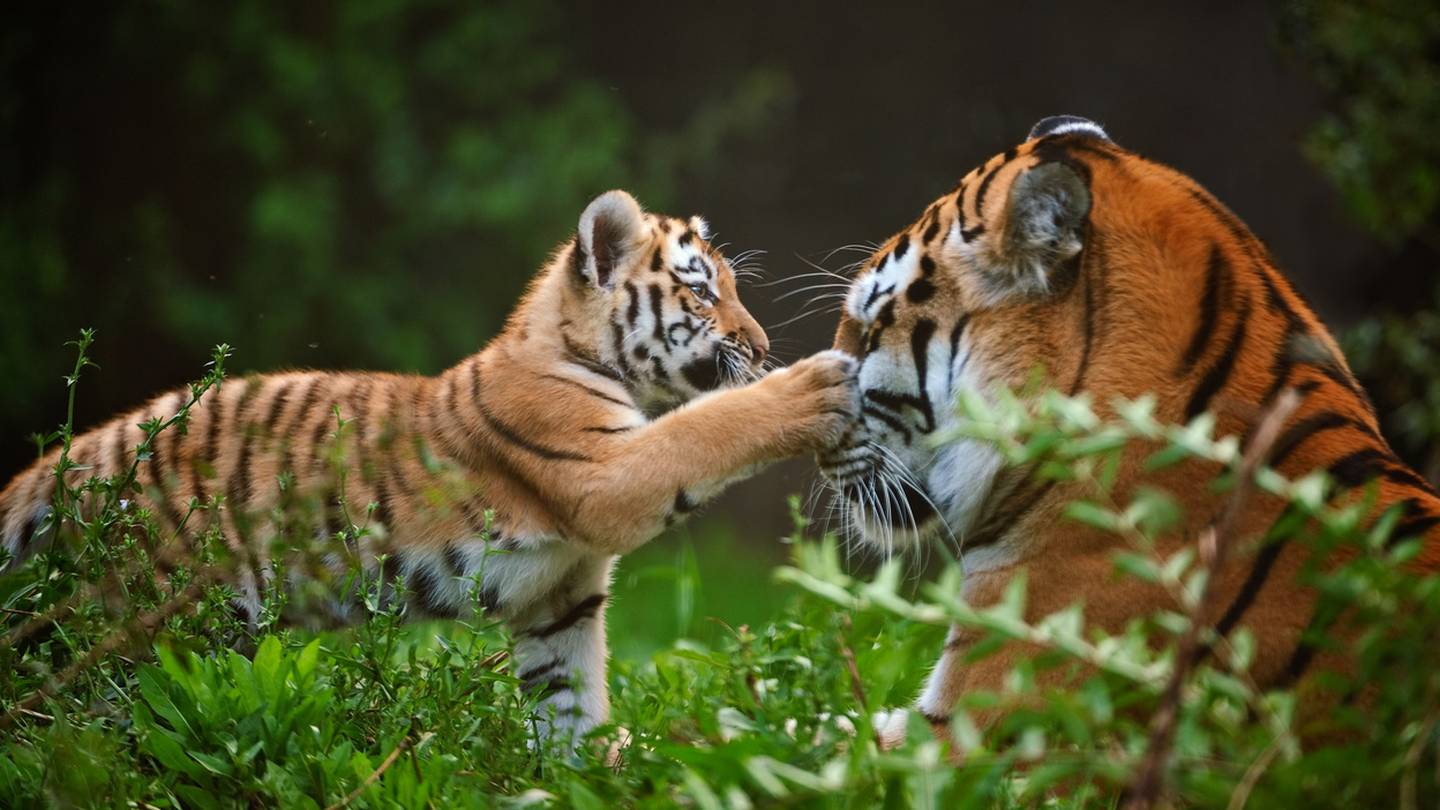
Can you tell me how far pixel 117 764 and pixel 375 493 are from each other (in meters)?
1.23

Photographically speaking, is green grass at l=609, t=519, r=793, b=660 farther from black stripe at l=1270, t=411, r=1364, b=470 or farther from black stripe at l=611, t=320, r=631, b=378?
black stripe at l=1270, t=411, r=1364, b=470

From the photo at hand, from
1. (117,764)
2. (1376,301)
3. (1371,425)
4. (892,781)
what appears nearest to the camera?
(892,781)

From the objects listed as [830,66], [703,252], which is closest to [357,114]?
[830,66]

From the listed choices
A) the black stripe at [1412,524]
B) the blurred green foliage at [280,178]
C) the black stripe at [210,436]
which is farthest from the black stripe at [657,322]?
the blurred green foliage at [280,178]

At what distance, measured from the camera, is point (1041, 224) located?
6.70 feet

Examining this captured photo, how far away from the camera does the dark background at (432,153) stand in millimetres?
6379

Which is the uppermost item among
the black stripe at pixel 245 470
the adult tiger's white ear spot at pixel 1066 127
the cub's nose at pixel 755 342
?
the adult tiger's white ear spot at pixel 1066 127

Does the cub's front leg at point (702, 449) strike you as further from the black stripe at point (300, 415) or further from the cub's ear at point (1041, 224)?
the black stripe at point (300, 415)

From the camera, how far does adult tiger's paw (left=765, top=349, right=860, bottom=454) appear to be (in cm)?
258

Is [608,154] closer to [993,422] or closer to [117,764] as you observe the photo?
[117,764]

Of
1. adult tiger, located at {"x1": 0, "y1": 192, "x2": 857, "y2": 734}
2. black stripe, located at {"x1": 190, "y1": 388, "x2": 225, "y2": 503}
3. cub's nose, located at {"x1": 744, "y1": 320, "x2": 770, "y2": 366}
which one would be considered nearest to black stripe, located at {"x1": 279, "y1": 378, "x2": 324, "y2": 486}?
adult tiger, located at {"x1": 0, "y1": 192, "x2": 857, "y2": 734}

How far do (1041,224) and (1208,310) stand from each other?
0.26 metres

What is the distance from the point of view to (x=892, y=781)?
139 centimetres

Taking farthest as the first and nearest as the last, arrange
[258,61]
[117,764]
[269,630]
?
[258,61] → [269,630] → [117,764]
